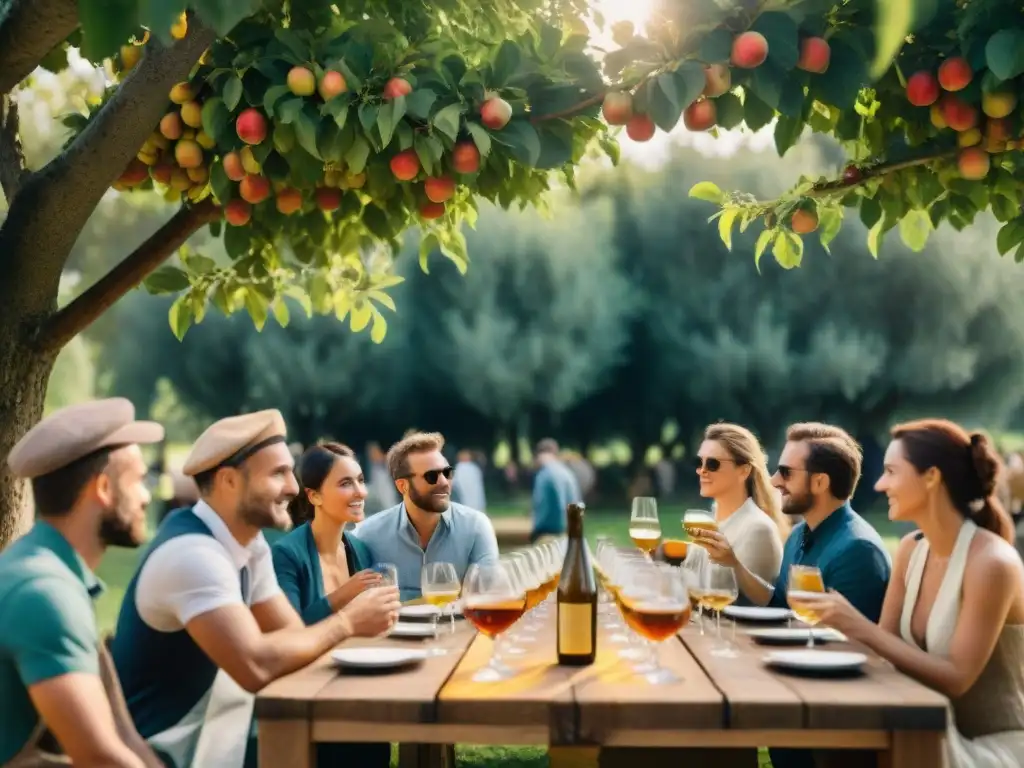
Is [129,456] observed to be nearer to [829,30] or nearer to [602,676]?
[602,676]

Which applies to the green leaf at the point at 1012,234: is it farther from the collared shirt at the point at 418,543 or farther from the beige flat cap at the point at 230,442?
the beige flat cap at the point at 230,442

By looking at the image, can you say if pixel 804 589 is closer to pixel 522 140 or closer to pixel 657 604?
pixel 657 604

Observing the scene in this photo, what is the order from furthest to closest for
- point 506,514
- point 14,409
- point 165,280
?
point 506,514
point 165,280
point 14,409

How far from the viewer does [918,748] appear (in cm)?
264

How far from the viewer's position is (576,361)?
2605cm

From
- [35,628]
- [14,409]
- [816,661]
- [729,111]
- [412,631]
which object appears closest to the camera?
[35,628]

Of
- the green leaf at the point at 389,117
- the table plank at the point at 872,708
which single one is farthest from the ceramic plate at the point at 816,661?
the green leaf at the point at 389,117

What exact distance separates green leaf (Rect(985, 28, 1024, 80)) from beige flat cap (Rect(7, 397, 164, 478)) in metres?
2.49

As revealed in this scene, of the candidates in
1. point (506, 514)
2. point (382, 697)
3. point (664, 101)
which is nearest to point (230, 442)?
point (382, 697)

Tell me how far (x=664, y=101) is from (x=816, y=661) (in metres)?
1.57

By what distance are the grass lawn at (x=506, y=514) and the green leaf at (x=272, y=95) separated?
163 cm

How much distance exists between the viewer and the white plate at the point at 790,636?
3.45 metres

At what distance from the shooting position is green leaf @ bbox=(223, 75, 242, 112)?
3639mm

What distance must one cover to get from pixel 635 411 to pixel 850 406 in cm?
506
